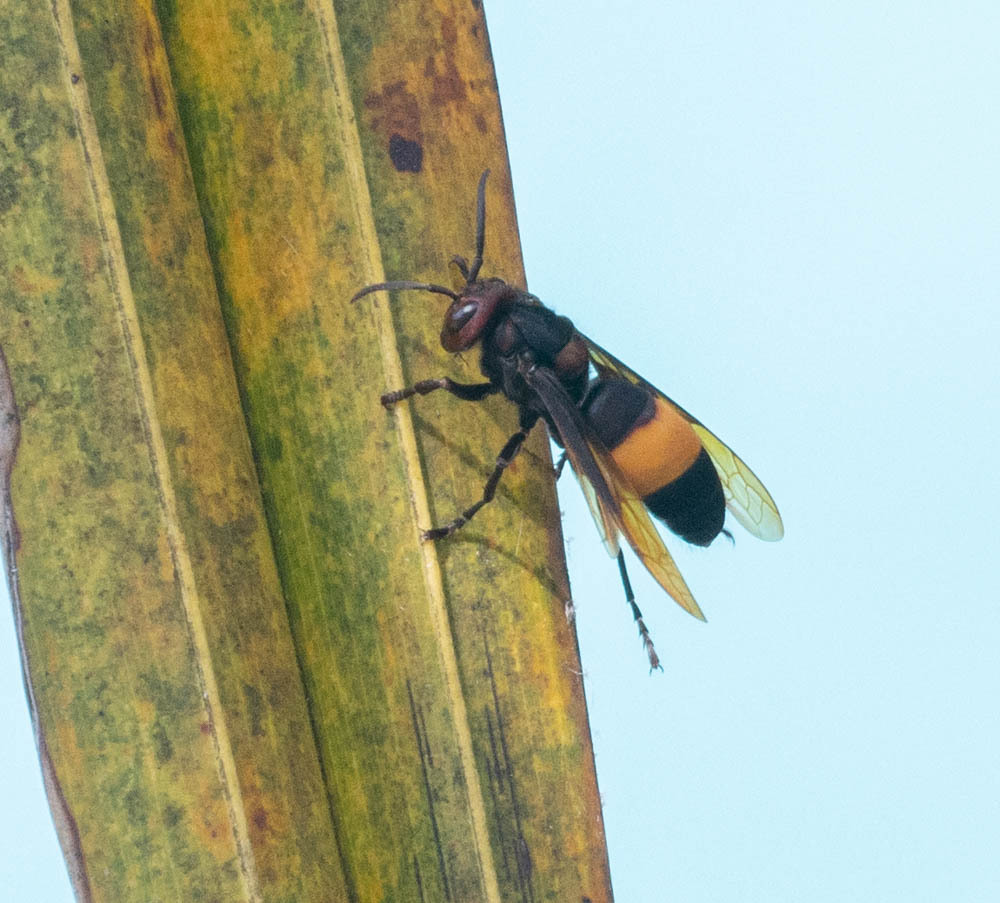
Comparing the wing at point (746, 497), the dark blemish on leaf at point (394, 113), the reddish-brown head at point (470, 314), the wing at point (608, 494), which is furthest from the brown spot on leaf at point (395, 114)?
the wing at point (746, 497)

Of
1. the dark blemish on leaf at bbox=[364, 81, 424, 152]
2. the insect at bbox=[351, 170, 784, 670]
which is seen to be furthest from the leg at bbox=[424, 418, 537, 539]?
the dark blemish on leaf at bbox=[364, 81, 424, 152]

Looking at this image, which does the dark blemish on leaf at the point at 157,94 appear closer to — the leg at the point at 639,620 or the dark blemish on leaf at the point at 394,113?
the dark blemish on leaf at the point at 394,113

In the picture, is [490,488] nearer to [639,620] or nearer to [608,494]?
Result: [608,494]

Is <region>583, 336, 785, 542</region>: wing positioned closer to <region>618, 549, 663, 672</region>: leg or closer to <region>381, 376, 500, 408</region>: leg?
<region>618, 549, 663, 672</region>: leg

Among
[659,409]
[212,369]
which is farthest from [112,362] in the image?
[659,409]

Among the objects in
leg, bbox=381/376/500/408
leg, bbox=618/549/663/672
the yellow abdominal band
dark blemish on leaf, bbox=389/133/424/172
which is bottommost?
leg, bbox=618/549/663/672

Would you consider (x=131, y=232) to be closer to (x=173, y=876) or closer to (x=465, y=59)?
(x=465, y=59)
